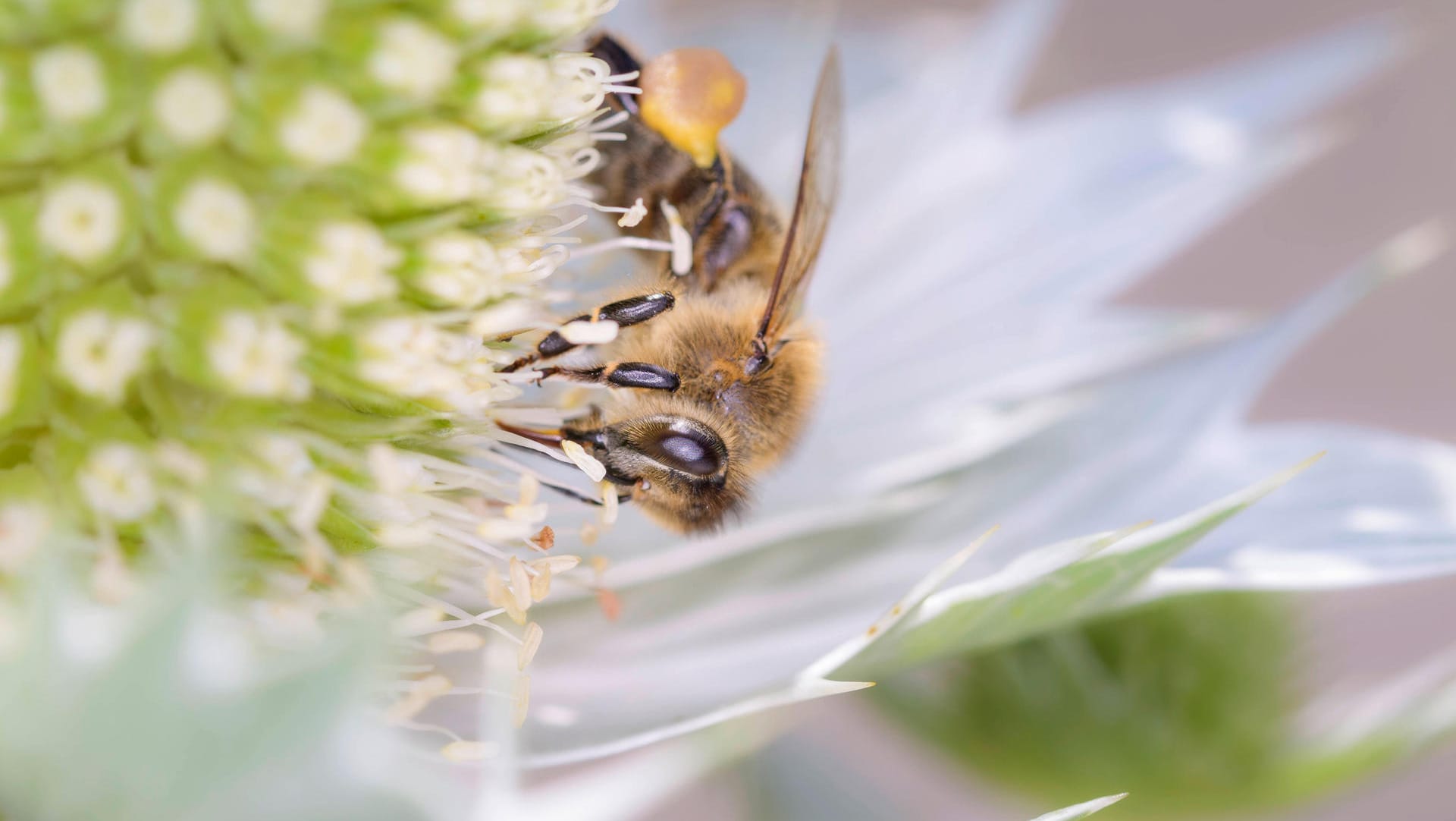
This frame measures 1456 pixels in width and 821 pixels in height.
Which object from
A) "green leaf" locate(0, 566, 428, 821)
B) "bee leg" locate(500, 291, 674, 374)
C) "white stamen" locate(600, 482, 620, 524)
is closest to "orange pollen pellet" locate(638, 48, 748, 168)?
"bee leg" locate(500, 291, 674, 374)

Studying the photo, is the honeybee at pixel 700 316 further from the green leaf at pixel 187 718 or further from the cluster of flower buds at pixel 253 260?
the green leaf at pixel 187 718

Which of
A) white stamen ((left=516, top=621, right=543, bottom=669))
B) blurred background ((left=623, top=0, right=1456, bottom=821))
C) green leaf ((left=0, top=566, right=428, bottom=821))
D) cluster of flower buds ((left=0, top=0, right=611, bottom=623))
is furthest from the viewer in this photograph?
blurred background ((left=623, top=0, right=1456, bottom=821))

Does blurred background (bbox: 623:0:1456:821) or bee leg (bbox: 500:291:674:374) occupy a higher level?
blurred background (bbox: 623:0:1456:821)

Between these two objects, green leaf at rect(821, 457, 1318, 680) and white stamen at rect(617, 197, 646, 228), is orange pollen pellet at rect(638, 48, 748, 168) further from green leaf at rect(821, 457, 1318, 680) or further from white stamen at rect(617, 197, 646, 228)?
green leaf at rect(821, 457, 1318, 680)

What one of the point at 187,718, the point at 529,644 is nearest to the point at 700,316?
the point at 529,644

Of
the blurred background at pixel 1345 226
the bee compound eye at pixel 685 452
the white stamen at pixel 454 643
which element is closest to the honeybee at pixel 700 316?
the bee compound eye at pixel 685 452

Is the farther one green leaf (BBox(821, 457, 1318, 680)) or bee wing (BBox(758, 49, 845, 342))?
bee wing (BBox(758, 49, 845, 342))

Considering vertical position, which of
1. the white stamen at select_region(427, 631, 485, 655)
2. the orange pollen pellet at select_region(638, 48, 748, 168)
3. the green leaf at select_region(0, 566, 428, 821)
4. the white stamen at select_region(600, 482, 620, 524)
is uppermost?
the orange pollen pellet at select_region(638, 48, 748, 168)
